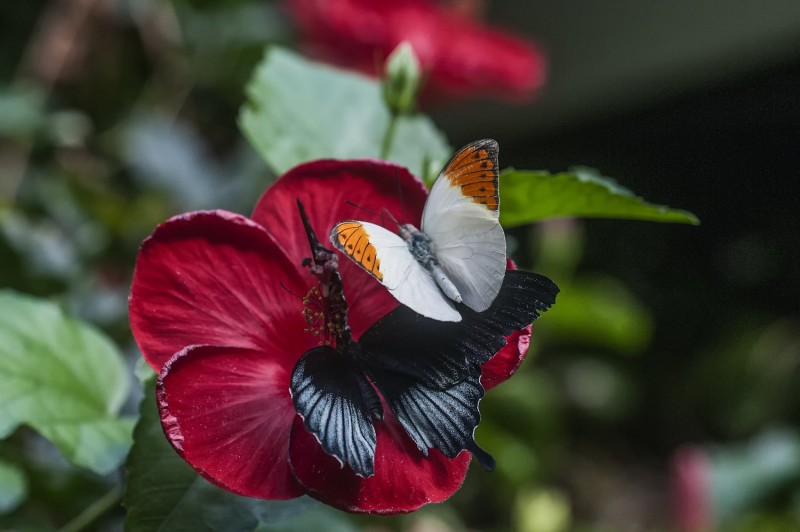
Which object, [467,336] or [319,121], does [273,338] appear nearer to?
[467,336]

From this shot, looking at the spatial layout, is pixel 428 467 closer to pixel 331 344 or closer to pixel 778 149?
pixel 331 344

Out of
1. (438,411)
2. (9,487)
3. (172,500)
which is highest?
(438,411)

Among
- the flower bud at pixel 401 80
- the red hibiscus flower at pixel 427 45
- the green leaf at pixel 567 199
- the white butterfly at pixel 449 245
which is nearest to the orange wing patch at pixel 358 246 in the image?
the white butterfly at pixel 449 245

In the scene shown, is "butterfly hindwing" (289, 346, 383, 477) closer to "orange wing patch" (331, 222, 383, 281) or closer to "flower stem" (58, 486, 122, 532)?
"orange wing patch" (331, 222, 383, 281)

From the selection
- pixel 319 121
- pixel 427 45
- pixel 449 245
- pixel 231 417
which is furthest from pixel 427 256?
pixel 427 45

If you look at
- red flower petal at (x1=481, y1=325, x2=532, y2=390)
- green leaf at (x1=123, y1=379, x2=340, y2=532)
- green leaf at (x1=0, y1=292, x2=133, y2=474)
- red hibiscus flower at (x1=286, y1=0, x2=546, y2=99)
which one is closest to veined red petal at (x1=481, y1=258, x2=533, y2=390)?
red flower petal at (x1=481, y1=325, x2=532, y2=390)

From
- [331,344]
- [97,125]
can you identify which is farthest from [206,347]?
[97,125]
